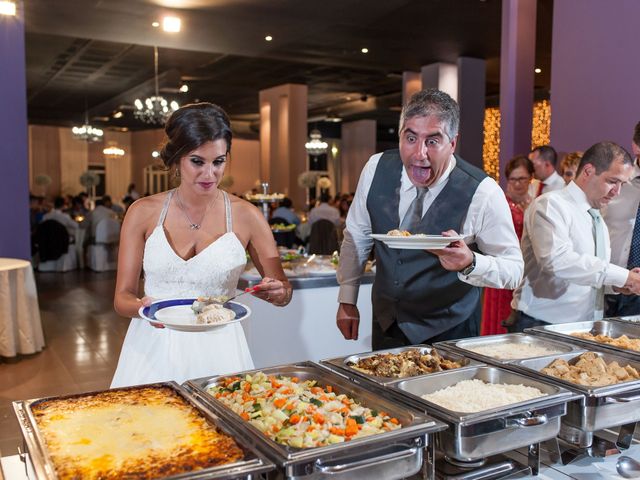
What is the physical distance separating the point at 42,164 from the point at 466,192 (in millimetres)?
19534

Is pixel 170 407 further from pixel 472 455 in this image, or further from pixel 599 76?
pixel 599 76

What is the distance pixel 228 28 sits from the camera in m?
8.11

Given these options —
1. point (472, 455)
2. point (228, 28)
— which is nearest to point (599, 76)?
point (472, 455)

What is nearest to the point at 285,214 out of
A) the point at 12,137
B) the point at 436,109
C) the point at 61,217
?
the point at 61,217

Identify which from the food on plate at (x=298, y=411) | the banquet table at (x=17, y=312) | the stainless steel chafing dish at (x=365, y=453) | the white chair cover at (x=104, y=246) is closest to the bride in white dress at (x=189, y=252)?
the food on plate at (x=298, y=411)

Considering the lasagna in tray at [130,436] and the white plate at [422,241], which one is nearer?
the lasagna in tray at [130,436]

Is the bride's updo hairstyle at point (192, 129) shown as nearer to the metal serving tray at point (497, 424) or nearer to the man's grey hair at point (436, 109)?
the man's grey hair at point (436, 109)

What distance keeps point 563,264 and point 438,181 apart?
0.71 m

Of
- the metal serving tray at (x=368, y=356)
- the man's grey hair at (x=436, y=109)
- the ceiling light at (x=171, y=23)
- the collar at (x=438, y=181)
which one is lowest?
the metal serving tray at (x=368, y=356)

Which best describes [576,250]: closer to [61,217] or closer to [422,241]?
[422,241]

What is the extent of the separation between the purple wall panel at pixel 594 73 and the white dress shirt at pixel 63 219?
8656 millimetres

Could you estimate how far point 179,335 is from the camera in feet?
7.02

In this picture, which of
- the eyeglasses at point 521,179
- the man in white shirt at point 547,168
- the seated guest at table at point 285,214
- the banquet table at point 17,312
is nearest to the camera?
the eyeglasses at point 521,179

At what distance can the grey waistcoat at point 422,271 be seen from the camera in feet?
7.00
